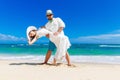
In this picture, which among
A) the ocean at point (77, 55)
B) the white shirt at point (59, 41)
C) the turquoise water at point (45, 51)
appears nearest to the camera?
the white shirt at point (59, 41)

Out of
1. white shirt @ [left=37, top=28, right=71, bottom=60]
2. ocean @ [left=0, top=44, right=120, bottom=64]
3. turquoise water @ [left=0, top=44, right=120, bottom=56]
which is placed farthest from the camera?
turquoise water @ [left=0, top=44, right=120, bottom=56]

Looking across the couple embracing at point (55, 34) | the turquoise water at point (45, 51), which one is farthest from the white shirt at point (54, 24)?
the turquoise water at point (45, 51)

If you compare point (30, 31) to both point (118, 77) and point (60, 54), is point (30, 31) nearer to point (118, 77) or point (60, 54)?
point (60, 54)

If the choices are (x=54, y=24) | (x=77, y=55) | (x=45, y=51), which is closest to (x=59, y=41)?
(x=54, y=24)

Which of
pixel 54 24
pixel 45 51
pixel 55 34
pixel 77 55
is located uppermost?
pixel 45 51

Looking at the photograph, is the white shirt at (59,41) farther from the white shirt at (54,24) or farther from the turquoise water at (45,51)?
the turquoise water at (45,51)

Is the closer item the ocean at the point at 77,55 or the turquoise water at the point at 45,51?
the ocean at the point at 77,55

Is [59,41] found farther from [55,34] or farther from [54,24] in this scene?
[54,24]

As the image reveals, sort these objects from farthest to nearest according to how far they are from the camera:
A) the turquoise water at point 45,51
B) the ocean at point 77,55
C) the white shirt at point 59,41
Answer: the turquoise water at point 45,51, the ocean at point 77,55, the white shirt at point 59,41

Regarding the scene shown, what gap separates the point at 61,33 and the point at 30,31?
2.76ft

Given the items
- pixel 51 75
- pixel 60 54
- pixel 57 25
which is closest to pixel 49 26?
pixel 57 25

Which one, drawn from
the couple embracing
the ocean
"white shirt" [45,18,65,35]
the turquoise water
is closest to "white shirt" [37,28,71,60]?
the couple embracing

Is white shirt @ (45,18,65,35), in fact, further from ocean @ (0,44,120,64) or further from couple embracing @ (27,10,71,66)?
ocean @ (0,44,120,64)

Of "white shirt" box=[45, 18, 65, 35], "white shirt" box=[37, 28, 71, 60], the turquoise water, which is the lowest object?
"white shirt" box=[37, 28, 71, 60]
